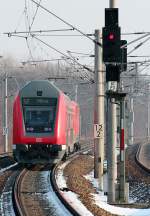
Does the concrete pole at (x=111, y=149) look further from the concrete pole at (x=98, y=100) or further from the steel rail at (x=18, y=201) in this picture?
the concrete pole at (x=98, y=100)

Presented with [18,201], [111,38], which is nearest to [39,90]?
[111,38]

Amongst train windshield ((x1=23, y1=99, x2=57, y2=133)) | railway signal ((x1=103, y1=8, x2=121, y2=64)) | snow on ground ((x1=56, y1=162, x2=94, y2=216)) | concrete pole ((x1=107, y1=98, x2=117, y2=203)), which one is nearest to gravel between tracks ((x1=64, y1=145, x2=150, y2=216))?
snow on ground ((x1=56, y1=162, x2=94, y2=216))

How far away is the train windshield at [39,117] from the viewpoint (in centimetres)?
2247

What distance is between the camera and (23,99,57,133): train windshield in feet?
73.7

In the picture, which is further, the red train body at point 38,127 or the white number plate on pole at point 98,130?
the red train body at point 38,127

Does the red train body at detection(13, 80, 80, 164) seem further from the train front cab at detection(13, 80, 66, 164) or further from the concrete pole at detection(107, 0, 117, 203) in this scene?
the concrete pole at detection(107, 0, 117, 203)

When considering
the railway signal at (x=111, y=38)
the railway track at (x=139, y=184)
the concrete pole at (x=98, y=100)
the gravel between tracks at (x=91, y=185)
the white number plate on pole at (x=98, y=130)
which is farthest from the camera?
the concrete pole at (x=98, y=100)

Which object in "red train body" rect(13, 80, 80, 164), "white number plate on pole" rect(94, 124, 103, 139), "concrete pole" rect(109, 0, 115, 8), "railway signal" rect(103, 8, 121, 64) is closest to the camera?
"railway signal" rect(103, 8, 121, 64)

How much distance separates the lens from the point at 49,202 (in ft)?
46.1

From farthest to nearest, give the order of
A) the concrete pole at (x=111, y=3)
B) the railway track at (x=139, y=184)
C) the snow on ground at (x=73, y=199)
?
1. the railway track at (x=139, y=184)
2. the concrete pole at (x=111, y=3)
3. the snow on ground at (x=73, y=199)

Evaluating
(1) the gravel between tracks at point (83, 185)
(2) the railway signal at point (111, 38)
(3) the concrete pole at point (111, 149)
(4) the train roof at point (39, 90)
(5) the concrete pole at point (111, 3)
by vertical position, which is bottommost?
(1) the gravel between tracks at point (83, 185)

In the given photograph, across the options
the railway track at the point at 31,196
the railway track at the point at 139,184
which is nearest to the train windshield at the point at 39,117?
the railway track at the point at 31,196

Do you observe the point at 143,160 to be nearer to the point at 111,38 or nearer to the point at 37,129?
the point at 37,129

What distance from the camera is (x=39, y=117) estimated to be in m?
22.5
